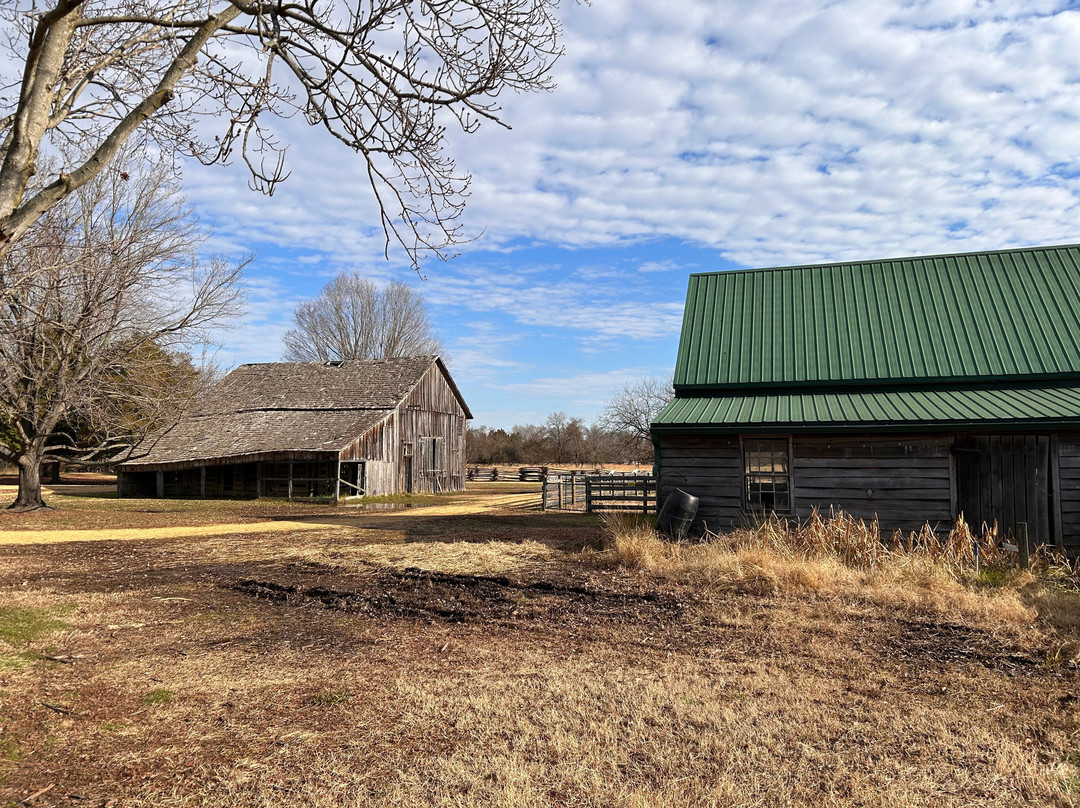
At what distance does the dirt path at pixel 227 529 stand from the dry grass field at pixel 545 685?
5.43 meters

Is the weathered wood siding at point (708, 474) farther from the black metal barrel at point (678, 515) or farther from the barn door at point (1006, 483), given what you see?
the barn door at point (1006, 483)

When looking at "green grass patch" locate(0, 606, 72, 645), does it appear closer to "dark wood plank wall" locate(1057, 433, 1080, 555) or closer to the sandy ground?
the sandy ground

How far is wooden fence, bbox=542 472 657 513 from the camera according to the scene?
22.9m

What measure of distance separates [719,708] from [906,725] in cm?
133

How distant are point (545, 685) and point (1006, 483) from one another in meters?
10.9

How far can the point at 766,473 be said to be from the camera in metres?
14.2

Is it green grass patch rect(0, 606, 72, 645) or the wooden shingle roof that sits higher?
the wooden shingle roof

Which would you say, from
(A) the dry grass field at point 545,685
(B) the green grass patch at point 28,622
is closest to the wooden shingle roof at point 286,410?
A: (A) the dry grass field at point 545,685

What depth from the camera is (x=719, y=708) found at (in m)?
5.55

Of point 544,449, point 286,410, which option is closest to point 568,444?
point 544,449

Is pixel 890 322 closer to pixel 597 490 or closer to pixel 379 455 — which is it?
pixel 597 490

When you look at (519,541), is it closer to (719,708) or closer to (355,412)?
(719,708)

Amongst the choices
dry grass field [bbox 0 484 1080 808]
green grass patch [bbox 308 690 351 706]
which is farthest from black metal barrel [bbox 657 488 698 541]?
green grass patch [bbox 308 690 351 706]

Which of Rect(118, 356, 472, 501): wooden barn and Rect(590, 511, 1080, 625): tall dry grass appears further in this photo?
Rect(118, 356, 472, 501): wooden barn
